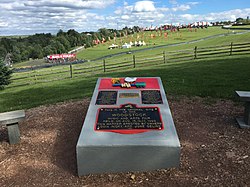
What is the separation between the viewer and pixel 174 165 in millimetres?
4203

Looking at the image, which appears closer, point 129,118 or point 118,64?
point 129,118

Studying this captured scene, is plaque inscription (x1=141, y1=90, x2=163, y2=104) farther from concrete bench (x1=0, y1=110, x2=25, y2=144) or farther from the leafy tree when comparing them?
the leafy tree

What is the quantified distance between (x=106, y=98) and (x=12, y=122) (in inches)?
87.4

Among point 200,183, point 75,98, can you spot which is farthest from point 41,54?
point 200,183

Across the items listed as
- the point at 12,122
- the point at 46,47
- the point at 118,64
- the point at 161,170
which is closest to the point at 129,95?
the point at 161,170

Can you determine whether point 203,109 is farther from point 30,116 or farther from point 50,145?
point 30,116

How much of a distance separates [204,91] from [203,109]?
190cm

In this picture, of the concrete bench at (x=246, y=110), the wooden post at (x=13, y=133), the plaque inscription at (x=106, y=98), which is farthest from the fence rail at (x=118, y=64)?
the concrete bench at (x=246, y=110)

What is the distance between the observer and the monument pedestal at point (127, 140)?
13.3ft

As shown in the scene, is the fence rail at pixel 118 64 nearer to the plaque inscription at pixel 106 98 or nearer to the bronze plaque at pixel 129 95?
the plaque inscription at pixel 106 98

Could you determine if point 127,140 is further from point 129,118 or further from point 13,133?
point 13,133

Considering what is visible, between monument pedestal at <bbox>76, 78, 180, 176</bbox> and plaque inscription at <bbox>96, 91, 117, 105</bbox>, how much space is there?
10.4 inches

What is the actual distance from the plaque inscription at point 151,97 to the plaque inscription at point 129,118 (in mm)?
379

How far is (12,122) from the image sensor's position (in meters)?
5.29
